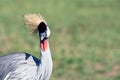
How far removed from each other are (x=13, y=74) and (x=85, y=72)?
2474 mm

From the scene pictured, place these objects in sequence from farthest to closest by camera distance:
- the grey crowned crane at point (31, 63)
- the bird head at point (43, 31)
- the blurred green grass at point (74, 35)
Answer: the blurred green grass at point (74, 35) → the grey crowned crane at point (31, 63) → the bird head at point (43, 31)

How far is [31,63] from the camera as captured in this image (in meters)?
5.48

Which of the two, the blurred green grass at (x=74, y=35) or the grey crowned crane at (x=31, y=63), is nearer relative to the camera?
the grey crowned crane at (x=31, y=63)

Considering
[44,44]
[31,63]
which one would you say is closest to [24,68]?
[31,63]

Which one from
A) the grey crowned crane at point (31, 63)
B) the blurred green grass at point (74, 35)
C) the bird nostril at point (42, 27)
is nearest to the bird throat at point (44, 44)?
the grey crowned crane at point (31, 63)

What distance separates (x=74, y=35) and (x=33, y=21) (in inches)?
167

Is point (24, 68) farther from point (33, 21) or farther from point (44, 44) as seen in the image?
point (33, 21)

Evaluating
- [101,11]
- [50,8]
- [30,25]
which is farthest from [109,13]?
[30,25]


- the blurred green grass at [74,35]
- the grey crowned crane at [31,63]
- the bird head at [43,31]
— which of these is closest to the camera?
the bird head at [43,31]

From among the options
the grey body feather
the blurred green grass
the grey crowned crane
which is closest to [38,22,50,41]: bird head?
the grey crowned crane

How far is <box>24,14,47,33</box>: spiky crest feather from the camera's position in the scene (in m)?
5.42

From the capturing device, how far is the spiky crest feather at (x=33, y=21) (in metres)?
5.42

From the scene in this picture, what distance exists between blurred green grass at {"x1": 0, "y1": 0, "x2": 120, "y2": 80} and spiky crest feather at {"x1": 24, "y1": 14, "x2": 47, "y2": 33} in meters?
2.12

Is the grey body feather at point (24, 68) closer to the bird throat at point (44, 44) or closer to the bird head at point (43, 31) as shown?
the bird throat at point (44, 44)
